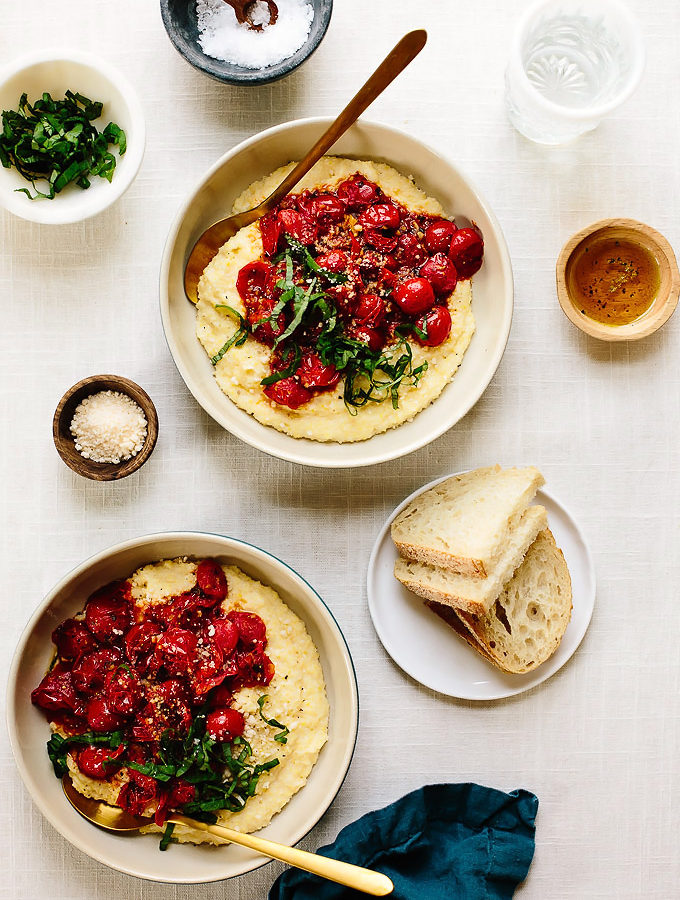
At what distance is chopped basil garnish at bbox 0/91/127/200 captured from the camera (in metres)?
2.65

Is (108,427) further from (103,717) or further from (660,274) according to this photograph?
(660,274)

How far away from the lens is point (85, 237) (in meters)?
2.86

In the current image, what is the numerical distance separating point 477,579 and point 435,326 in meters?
0.84

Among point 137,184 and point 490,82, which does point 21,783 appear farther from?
point 490,82

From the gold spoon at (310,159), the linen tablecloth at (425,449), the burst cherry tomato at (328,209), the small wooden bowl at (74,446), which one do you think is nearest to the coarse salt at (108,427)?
the small wooden bowl at (74,446)

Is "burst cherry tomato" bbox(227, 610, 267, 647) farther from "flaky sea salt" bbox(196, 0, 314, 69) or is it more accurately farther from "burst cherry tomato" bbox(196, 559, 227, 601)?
"flaky sea salt" bbox(196, 0, 314, 69)

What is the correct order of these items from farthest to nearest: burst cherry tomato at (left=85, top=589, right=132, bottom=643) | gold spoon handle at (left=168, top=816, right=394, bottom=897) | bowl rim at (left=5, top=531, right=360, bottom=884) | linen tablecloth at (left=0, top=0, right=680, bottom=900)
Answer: linen tablecloth at (left=0, top=0, right=680, bottom=900) < burst cherry tomato at (left=85, top=589, right=132, bottom=643) < bowl rim at (left=5, top=531, right=360, bottom=884) < gold spoon handle at (left=168, top=816, right=394, bottom=897)

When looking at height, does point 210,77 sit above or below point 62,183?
above

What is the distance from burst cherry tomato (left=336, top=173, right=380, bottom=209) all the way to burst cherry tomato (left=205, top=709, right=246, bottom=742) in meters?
1.68

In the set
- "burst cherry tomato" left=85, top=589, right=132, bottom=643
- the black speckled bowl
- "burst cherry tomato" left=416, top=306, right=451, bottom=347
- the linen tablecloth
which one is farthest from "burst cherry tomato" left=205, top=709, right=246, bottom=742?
the black speckled bowl

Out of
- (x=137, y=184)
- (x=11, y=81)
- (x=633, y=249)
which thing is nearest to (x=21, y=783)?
(x=137, y=184)

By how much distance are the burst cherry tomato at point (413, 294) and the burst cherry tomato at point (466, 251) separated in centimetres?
14

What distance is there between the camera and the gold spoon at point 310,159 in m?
2.32

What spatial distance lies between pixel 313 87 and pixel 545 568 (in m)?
1.88
